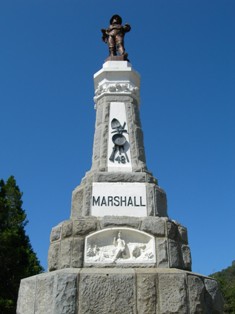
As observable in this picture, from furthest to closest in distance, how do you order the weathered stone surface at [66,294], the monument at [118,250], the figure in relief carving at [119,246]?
1. the figure in relief carving at [119,246]
2. the monument at [118,250]
3. the weathered stone surface at [66,294]

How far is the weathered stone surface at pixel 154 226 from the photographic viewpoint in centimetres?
492

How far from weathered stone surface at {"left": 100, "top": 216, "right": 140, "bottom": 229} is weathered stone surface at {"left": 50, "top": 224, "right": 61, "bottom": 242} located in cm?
63

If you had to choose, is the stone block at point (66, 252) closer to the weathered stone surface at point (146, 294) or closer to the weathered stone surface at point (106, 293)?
the weathered stone surface at point (106, 293)

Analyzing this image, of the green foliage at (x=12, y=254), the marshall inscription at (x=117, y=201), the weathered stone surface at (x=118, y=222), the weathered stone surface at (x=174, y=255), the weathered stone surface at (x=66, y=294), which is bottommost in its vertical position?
the weathered stone surface at (x=66, y=294)

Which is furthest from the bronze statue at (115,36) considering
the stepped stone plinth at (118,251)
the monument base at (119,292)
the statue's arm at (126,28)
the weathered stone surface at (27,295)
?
the weathered stone surface at (27,295)

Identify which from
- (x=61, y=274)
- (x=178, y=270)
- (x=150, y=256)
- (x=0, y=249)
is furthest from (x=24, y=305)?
→ (x=0, y=249)

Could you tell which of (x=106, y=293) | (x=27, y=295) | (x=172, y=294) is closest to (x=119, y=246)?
(x=106, y=293)

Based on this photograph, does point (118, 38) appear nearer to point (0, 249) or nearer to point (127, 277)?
point (127, 277)

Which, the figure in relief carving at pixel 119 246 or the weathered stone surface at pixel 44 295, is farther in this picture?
the figure in relief carving at pixel 119 246

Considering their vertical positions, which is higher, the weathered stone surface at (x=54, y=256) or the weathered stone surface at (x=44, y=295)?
the weathered stone surface at (x=54, y=256)

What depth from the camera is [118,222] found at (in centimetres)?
496

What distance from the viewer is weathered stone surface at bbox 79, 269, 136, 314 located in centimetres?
422

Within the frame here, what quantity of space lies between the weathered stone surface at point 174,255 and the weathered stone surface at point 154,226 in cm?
19

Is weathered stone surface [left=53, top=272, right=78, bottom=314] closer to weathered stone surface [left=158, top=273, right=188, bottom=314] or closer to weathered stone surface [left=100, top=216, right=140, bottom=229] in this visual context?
weathered stone surface [left=100, top=216, right=140, bottom=229]
